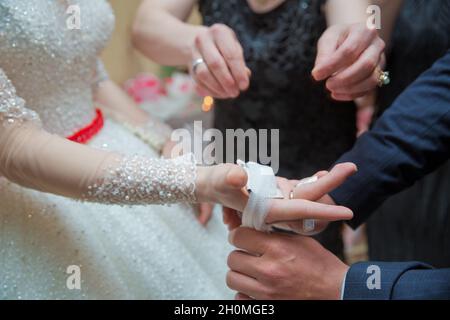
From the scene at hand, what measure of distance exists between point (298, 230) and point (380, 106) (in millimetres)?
381

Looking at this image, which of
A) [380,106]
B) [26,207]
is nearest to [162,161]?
[26,207]

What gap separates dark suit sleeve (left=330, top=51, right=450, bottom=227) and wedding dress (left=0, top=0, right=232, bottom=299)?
9.2 inches

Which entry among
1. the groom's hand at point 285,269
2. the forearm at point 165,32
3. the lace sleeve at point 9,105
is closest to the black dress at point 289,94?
the forearm at point 165,32

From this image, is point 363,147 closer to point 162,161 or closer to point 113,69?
point 162,161

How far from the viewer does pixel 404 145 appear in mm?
714

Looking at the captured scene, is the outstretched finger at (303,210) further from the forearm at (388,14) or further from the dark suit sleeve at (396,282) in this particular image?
the forearm at (388,14)

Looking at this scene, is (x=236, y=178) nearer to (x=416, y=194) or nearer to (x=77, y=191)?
(x=77, y=191)

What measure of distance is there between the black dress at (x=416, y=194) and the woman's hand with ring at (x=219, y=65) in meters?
0.31

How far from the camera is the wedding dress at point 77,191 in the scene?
1.95ft

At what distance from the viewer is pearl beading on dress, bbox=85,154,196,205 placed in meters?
0.59

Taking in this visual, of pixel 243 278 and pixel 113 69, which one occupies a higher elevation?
pixel 113 69

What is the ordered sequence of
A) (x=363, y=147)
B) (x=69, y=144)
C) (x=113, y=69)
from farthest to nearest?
(x=113, y=69) → (x=363, y=147) → (x=69, y=144)

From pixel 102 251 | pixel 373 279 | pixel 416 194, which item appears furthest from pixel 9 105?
pixel 416 194
